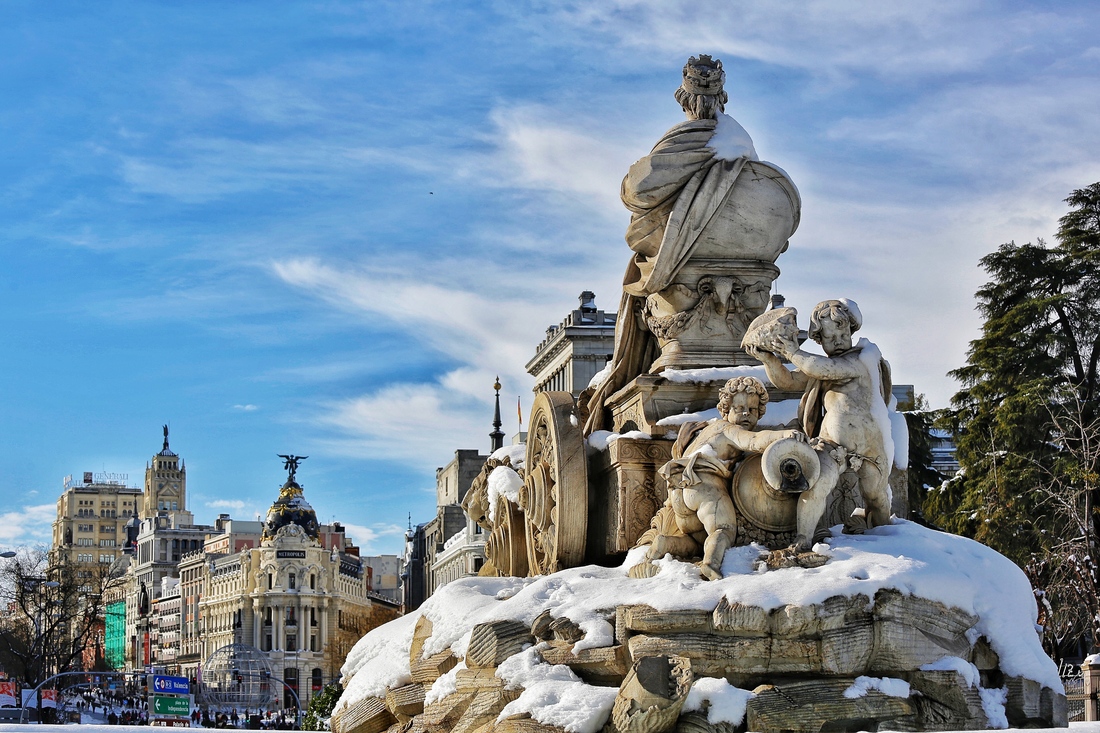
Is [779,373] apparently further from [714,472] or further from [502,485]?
[502,485]

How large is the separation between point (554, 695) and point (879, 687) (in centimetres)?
209

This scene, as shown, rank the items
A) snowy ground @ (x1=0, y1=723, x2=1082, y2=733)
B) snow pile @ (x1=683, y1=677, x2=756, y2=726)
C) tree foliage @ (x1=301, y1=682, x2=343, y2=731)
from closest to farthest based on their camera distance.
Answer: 1. snowy ground @ (x1=0, y1=723, x2=1082, y2=733)
2. snow pile @ (x1=683, y1=677, x2=756, y2=726)
3. tree foliage @ (x1=301, y1=682, x2=343, y2=731)

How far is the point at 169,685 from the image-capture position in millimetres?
50281

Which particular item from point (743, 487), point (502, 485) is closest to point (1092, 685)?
point (502, 485)

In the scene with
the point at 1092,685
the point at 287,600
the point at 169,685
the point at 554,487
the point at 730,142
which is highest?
the point at 287,600

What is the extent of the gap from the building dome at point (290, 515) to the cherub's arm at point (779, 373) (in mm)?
138976

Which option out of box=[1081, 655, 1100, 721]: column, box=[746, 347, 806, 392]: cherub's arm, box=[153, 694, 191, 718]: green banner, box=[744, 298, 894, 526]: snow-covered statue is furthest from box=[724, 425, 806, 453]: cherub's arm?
box=[153, 694, 191, 718]: green banner

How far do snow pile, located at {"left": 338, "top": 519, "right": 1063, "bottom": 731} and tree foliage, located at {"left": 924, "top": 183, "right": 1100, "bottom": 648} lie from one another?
62.2 ft

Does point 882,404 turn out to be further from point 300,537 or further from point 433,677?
point 300,537

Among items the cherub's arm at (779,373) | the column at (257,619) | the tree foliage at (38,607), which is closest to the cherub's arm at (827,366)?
the cherub's arm at (779,373)

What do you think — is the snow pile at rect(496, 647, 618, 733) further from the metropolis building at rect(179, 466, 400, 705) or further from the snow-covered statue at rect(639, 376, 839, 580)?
the metropolis building at rect(179, 466, 400, 705)

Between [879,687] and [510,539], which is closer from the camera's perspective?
[879,687]

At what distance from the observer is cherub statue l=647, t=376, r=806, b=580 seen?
10.6 meters

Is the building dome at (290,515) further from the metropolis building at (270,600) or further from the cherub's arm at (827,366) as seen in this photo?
the cherub's arm at (827,366)
